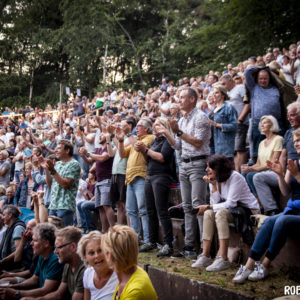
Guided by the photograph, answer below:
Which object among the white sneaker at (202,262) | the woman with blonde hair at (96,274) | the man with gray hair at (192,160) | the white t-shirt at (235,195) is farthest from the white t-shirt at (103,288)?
the man with gray hair at (192,160)

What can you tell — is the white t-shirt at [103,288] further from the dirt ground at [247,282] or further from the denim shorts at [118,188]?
the denim shorts at [118,188]

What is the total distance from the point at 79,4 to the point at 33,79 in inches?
282

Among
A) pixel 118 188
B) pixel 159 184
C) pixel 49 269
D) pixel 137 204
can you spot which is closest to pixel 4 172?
pixel 118 188

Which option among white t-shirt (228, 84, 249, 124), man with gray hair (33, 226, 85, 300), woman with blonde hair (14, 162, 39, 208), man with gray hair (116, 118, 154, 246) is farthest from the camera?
woman with blonde hair (14, 162, 39, 208)

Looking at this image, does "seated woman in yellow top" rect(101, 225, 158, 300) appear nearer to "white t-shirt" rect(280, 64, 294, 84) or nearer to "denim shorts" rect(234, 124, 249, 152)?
"denim shorts" rect(234, 124, 249, 152)

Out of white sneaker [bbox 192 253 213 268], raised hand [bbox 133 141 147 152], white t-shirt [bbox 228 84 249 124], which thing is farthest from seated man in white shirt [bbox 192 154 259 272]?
white t-shirt [bbox 228 84 249 124]

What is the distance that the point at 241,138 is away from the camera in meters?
6.31

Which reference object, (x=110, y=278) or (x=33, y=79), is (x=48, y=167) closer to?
(x=110, y=278)

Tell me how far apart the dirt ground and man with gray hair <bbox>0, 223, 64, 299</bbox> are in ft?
3.63

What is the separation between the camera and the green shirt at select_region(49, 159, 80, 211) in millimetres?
5773

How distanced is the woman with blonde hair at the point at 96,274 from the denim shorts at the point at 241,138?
324 centimetres

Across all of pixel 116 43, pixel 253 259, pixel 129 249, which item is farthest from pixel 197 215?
pixel 116 43

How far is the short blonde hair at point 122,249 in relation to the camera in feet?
9.63

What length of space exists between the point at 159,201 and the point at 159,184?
21 centimetres
